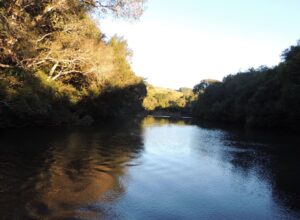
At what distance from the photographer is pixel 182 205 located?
10414mm

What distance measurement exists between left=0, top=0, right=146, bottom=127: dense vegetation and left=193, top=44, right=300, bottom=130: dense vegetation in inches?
1099

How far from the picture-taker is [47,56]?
98.6 ft

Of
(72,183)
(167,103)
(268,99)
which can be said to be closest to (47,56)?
(72,183)

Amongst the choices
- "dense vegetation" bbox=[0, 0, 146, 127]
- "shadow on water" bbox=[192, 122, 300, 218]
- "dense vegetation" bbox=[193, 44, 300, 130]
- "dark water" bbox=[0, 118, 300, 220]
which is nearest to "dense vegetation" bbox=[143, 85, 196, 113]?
"dense vegetation" bbox=[193, 44, 300, 130]

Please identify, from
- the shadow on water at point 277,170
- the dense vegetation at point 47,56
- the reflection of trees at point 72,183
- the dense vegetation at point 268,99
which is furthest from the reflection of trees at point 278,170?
the dense vegetation at point 268,99

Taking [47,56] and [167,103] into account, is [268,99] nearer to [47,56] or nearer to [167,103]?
[47,56]

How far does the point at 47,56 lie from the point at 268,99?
4868 cm

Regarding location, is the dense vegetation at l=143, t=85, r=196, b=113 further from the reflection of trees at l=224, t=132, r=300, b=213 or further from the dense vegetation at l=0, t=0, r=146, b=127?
the reflection of trees at l=224, t=132, r=300, b=213

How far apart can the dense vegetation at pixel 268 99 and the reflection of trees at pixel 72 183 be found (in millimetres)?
39352

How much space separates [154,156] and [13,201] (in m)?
11.5

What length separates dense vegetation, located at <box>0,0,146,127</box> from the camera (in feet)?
77.8

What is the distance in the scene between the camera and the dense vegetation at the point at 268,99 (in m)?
52.7

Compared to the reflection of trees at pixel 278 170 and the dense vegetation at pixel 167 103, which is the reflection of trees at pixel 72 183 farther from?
the dense vegetation at pixel 167 103

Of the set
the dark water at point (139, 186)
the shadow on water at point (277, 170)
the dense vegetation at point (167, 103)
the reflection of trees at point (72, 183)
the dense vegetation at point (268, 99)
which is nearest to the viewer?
the reflection of trees at point (72, 183)
